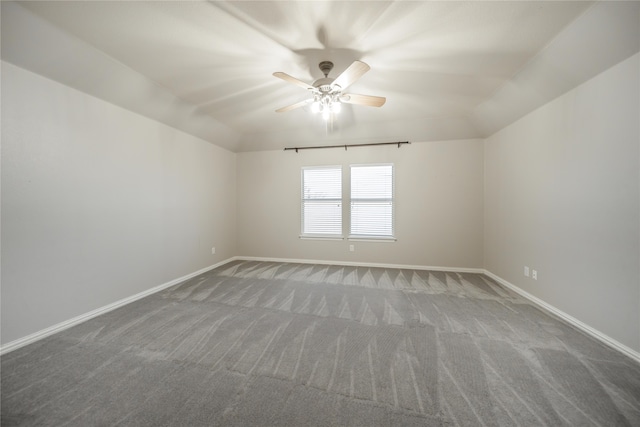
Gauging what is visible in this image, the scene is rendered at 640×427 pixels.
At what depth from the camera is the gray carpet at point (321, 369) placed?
139 centimetres

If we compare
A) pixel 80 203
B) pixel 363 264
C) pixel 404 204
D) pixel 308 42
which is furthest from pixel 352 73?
pixel 363 264

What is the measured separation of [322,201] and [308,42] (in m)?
3.16

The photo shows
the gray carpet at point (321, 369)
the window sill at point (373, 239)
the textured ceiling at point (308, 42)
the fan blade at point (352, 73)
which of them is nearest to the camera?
the gray carpet at point (321, 369)

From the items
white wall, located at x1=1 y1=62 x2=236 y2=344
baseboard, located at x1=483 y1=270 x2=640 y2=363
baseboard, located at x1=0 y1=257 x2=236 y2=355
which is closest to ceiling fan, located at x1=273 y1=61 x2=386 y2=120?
white wall, located at x1=1 y1=62 x2=236 y2=344

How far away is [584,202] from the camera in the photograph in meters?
2.34

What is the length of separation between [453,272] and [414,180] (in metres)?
1.89

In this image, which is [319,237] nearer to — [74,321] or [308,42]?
[308,42]

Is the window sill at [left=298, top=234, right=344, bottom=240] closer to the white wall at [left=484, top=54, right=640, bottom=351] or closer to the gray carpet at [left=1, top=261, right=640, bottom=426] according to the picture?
the gray carpet at [left=1, top=261, right=640, bottom=426]

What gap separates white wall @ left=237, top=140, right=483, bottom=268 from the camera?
171 inches

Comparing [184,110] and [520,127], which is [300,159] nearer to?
[184,110]

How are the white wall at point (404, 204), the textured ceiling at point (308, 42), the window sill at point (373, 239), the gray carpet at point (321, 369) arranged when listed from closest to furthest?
1. the gray carpet at point (321, 369)
2. the textured ceiling at point (308, 42)
3. the white wall at point (404, 204)
4. the window sill at point (373, 239)

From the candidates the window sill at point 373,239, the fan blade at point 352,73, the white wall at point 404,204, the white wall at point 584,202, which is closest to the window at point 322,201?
the white wall at point 404,204

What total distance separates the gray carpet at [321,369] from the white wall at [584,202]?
392 mm

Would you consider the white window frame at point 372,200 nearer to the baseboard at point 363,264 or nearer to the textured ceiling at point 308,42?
the baseboard at point 363,264
